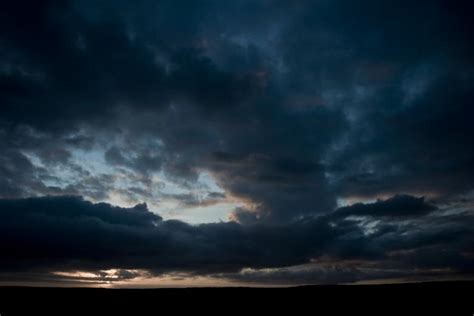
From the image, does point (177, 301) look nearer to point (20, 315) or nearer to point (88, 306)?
point (88, 306)

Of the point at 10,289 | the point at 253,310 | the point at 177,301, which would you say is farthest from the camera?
the point at 10,289

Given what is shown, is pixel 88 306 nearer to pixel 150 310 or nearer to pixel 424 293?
pixel 150 310

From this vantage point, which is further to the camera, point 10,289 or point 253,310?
point 10,289

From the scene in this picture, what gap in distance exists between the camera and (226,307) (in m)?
16.0

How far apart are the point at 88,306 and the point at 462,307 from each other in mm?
16385

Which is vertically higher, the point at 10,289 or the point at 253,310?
the point at 10,289

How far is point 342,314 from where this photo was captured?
14719 mm

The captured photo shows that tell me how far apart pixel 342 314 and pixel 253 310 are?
3.87m

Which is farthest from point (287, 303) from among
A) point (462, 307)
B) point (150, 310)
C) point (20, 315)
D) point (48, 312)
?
point (20, 315)

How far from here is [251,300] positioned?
1666 centimetres

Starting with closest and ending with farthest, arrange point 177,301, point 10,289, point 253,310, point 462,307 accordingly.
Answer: point 462,307 → point 253,310 → point 177,301 → point 10,289

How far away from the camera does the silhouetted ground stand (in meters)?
15.1

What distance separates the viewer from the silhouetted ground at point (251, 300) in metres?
15.1

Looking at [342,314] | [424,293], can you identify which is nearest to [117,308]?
[342,314]
